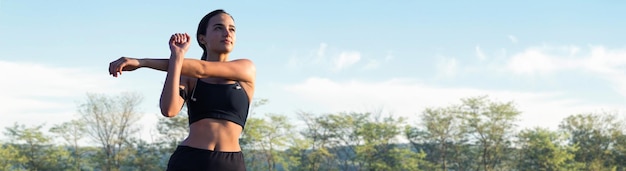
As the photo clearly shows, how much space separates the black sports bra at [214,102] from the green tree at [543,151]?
51.1 meters

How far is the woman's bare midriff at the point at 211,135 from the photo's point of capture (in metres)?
3.87

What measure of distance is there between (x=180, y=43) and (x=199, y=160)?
25.6 inches

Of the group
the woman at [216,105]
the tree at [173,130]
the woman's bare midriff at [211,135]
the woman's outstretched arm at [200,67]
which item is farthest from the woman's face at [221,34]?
the tree at [173,130]

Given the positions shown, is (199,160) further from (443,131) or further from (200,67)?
(443,131)

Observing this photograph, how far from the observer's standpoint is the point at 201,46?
4203mm

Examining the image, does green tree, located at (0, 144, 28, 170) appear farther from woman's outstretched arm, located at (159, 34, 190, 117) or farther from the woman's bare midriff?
woman's outstretched arm, located at (159, 34, 190, 117)

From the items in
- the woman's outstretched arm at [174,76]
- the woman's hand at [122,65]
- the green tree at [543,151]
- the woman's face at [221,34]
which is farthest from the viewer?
the green tree at [543,151]

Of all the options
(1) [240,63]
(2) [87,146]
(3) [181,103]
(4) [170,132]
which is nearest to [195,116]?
(3) [181,103]

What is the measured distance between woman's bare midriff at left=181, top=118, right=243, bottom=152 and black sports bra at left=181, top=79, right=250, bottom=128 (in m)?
0.03

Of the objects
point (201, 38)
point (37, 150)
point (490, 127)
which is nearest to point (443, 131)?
point (490, 127)

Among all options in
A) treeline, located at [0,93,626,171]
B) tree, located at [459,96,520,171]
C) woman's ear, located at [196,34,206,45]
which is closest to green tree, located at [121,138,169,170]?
treeline, located at [0,93,626,171]

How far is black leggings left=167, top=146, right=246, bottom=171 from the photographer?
151 inches

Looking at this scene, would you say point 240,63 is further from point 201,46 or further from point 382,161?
point 382,161

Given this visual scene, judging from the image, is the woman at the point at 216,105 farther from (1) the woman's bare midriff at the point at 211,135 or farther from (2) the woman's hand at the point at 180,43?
(2) the woman's hand at the point at 180,43
